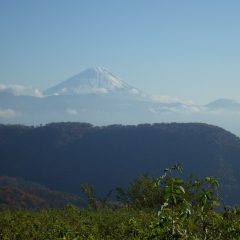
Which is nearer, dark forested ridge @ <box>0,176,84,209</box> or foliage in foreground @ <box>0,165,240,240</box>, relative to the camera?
foliage in foreground @ <box>0,165,240,240</box>

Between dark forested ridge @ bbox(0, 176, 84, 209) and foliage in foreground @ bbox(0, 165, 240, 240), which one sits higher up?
foliage in foreground @ bbox(0, 165, 240, 240)

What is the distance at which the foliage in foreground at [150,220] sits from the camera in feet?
22.0

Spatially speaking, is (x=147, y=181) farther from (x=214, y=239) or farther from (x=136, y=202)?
(x=214, y=239)

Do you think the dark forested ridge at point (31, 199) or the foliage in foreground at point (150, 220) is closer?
the foliage in foreground at point (150, 220)

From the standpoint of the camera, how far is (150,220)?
21.8 meters

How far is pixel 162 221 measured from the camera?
21.8 ft

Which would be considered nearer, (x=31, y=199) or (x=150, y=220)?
(x=150, y=220)

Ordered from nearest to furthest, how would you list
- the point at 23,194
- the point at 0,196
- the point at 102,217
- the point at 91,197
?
the point at 102,217 → the point at 91,197 → the point at 0,196 → the point at 23,194

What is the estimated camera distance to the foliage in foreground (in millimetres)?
6699

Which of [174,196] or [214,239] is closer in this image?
[174,196]

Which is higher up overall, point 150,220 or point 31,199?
point 150,220

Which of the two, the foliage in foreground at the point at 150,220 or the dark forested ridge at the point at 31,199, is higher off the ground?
the foliage in foreground at the point at 150,220

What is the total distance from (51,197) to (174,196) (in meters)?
157

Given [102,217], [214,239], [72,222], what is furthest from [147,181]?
[214,239]
